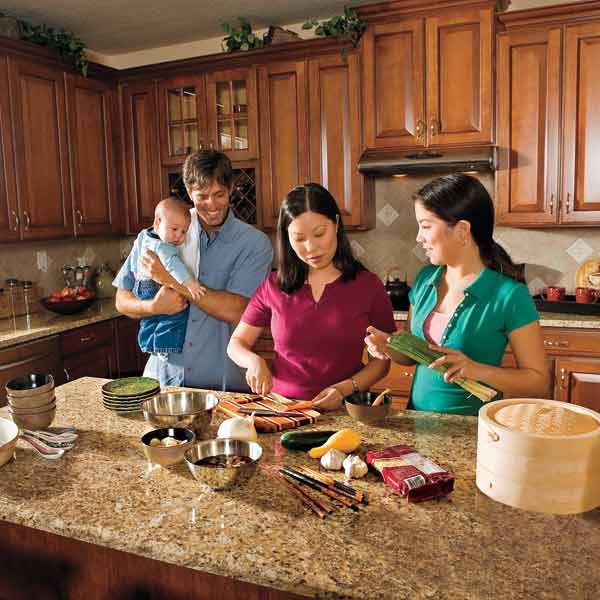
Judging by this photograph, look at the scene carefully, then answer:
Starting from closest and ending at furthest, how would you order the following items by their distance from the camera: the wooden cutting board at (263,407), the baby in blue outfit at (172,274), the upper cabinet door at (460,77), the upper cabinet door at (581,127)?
the wooden cutting board at (263,407) < the baby in blue outfit at (172,274) < the upper cabinet door at (581,127) < the upper cabinet door at (460,77)

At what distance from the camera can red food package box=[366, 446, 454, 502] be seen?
3.99ft

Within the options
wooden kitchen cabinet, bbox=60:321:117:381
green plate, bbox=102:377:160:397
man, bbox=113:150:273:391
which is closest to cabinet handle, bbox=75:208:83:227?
wooden kitchen cabinet, bbox=60:321:117:381

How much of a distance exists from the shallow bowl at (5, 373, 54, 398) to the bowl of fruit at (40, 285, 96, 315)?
7.41 ft

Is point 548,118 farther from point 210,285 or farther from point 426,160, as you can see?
point 210,285

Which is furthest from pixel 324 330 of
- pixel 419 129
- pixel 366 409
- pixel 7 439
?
pixel 419 129

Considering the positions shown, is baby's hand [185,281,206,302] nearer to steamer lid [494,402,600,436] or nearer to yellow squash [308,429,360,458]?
yellow squash [308,429,360,458]

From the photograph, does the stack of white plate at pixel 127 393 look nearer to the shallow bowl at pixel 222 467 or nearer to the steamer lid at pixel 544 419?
the shallow bowl at pixel 222 467

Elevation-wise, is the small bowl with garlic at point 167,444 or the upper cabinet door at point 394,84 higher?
the upper cabinet door at point 394,84

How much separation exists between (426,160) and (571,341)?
1.30 meters

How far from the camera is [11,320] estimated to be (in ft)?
12.5

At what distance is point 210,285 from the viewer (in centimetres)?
238

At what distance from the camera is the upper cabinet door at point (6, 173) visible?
3623mm

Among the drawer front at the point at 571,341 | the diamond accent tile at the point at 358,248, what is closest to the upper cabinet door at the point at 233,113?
the diamond accent tile at the point at 358,248

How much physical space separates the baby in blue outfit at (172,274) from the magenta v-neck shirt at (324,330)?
452 mm
